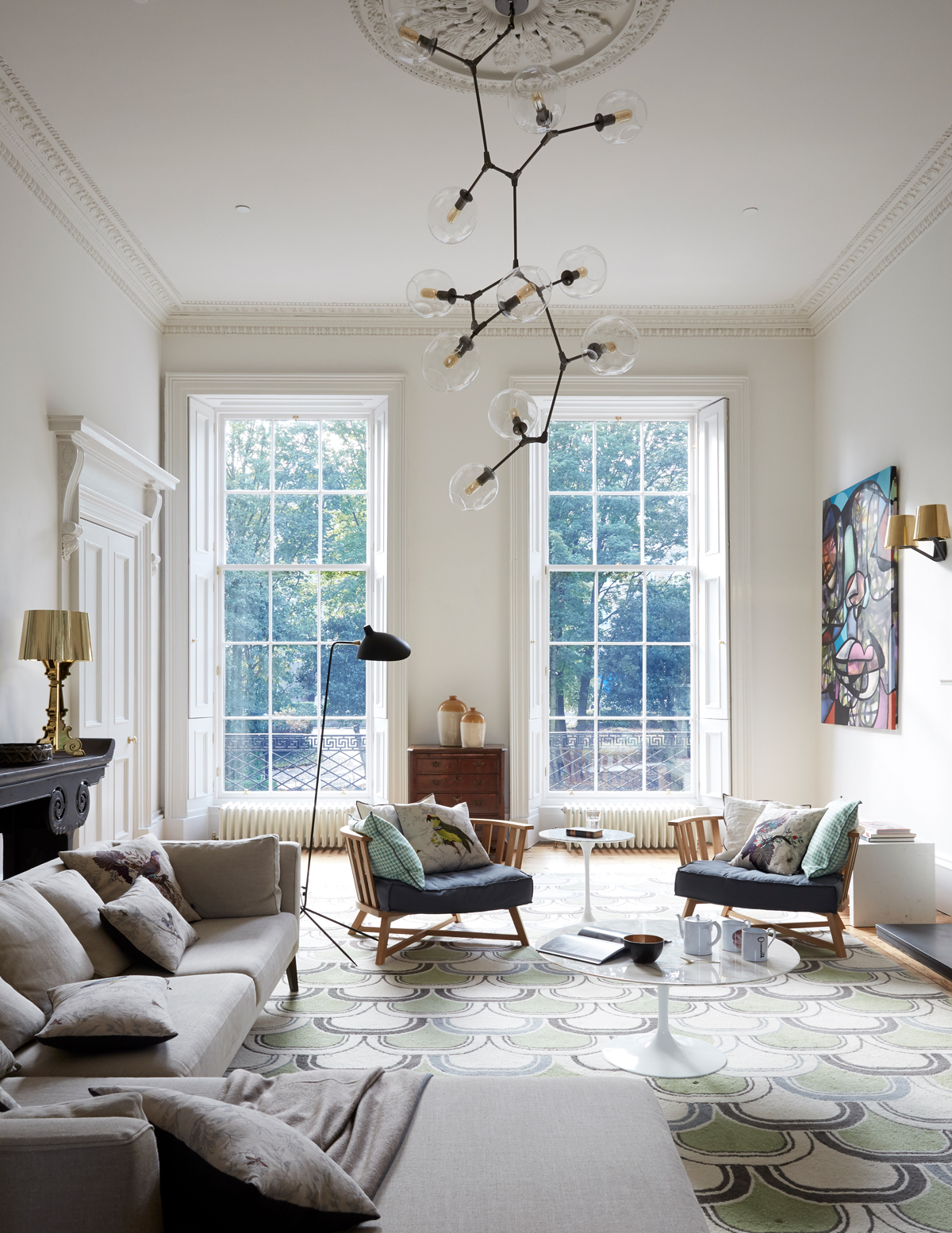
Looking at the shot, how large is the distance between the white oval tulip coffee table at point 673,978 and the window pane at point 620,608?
4.41 m

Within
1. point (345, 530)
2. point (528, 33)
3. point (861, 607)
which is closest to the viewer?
point (528, 33)

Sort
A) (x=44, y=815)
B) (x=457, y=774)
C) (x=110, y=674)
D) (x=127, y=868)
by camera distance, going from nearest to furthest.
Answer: (x=127, y=868), (x=44, y=815), (x=110, y=674), (x=457, y=774)

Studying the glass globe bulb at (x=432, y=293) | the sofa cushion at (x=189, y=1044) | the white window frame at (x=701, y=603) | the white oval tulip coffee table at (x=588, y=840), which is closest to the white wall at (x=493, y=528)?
the white window frame at (x=701, y=603)

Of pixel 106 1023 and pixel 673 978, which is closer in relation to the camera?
pixel 106 1023

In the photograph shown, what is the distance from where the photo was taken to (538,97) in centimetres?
300

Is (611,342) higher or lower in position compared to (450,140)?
lower

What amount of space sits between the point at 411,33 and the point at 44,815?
3.66 m

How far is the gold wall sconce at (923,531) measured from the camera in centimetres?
535

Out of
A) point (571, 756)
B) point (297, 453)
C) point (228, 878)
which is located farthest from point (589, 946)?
point (297, 453)

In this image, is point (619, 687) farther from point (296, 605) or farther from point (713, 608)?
point (296, 605)

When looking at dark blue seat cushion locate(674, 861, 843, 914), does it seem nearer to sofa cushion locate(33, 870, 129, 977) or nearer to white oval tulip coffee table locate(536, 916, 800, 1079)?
white oval tulip coffee table locate(536, 916, 800, 1079)

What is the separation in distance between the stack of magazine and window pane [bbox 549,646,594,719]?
419cm

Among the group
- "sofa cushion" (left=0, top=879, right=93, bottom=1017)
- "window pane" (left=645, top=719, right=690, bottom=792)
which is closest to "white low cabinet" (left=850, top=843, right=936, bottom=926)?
"window pane" (left=645, top=719, right=690, bottom=792)

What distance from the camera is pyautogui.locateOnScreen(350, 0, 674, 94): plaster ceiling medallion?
4113 mm
